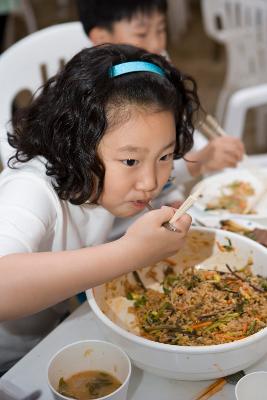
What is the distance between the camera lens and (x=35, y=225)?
3.29ft

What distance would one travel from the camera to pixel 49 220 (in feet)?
3.52

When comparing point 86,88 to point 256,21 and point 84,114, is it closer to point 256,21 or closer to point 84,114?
point 84,114

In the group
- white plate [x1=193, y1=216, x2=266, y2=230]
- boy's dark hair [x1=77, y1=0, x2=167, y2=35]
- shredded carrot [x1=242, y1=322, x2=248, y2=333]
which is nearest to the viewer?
shredded carrot [x1=242, y1=322, x2=248, y2=333]

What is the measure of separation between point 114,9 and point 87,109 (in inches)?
27.6

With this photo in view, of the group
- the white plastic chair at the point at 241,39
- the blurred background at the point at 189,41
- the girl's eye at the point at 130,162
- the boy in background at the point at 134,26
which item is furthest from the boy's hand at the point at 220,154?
the blurred background at the point at 189,41

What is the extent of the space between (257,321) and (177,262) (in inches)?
10.5

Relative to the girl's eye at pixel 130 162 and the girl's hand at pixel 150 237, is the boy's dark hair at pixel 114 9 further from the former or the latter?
the girl's hand at pixel 150 237

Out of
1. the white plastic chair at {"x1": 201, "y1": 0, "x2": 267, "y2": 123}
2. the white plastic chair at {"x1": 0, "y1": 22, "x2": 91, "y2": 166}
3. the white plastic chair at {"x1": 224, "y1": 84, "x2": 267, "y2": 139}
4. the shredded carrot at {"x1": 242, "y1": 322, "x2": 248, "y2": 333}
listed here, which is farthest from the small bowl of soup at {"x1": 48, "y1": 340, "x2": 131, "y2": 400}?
the white plastic chair at {"x1": 201, "y1": 0, "x2": 267, "y2": 123}

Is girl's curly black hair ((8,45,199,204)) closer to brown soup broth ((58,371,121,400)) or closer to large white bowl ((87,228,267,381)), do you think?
large white bowl ((87,228,267,381))

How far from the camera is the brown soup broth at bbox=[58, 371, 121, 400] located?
85cm

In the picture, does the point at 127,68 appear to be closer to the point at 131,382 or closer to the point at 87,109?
the point at 87,109

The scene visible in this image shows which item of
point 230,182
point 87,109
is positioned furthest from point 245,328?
point 230,182

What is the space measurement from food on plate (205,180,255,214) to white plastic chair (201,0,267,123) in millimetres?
1327

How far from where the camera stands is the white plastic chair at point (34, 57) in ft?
5.59
